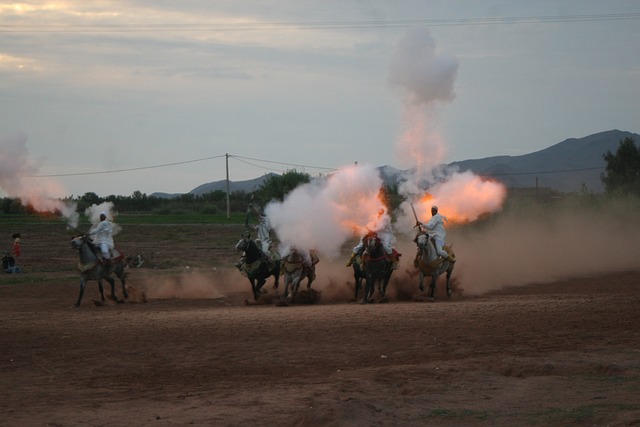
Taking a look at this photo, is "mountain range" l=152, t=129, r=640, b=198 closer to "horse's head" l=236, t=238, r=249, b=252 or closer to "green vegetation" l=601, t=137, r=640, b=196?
"green vegetation" l=601, t=137, r=640, b=196

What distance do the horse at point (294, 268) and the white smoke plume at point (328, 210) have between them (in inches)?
11.4

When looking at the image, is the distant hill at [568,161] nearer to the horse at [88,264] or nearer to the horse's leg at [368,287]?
the horse's leg at [368,287]

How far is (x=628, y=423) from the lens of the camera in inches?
435

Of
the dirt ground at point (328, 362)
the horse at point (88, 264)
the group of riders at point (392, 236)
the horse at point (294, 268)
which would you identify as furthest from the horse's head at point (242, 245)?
the horse at point (88, 264)

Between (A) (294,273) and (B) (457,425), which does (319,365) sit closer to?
(B) (457,425)

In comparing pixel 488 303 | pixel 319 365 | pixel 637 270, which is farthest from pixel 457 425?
pixel 637 270

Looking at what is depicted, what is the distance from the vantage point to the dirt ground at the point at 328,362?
41.7 feet

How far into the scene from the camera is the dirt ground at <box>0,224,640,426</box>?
12.7 metres

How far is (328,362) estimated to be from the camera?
16.7 meters

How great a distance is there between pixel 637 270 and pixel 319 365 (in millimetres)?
27799

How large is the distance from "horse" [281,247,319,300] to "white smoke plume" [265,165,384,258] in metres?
0.29

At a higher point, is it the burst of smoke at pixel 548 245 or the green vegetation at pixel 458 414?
the burst of smoke at pixel 548 245

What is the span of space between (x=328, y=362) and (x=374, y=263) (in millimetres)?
9607

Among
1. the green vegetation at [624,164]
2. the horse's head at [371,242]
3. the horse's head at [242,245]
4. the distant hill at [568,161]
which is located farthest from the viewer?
the distant hill at [568,161]
